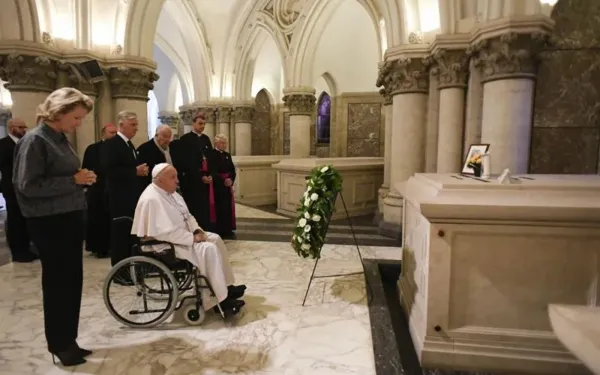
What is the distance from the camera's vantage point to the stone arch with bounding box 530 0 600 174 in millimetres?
4406

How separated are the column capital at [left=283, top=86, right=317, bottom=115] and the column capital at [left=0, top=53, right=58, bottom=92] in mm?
5708

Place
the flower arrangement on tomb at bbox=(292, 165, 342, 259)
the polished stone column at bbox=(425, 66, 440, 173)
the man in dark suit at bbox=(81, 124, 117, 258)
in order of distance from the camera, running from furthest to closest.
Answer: the polished stone column at bbox=(425, 66, 440, 173), the man in dark suit at bbox=(81, 124, 117, 258), the flower arrangement on tomb at bbox=(292, 165, 342, 259)

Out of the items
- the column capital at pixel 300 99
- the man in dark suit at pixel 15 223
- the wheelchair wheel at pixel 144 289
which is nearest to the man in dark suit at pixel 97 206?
the man in dark suit at pixel 15 223

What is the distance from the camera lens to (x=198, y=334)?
288 cm

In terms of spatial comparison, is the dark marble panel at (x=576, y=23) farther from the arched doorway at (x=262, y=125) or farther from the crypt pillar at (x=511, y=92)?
the arched doorway at (x=262, y=125)

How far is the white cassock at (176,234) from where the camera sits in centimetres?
281

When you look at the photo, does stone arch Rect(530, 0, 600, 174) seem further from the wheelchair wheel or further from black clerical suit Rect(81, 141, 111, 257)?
black clerical suit Rect(81, 141, 111, 257)

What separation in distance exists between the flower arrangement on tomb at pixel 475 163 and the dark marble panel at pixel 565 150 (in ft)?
5.52

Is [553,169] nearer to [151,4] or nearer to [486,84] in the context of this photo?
[486,84]

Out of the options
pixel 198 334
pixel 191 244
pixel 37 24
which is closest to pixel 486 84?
pixel 191 244

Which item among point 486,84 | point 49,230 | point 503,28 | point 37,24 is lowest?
point 49,230

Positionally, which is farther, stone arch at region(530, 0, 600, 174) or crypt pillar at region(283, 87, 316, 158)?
crypt pillar at region(283, 87, 316, 158)

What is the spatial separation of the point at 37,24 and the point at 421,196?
19.3 feet

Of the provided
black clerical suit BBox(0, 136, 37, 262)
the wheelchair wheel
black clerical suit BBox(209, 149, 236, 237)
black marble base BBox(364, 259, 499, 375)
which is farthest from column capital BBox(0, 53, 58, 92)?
black marble base BBox(364, 259, 499, 375)
